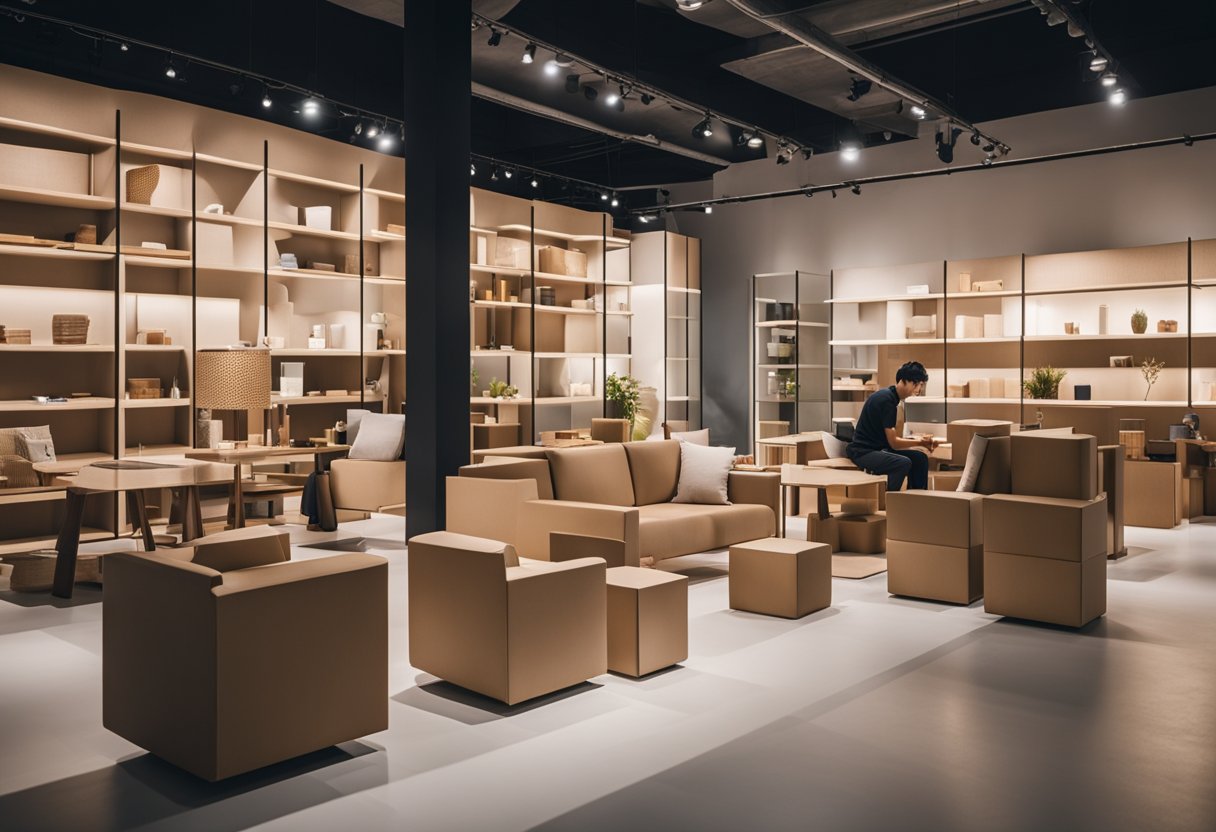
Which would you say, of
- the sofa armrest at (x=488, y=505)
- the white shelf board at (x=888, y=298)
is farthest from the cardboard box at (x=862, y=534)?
the white shelf board at (x=888, y=298)

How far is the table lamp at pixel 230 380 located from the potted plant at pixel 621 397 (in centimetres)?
652

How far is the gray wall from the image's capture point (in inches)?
373

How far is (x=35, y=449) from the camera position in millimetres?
6965

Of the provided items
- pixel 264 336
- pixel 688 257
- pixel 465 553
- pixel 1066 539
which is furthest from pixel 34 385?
pixel 688 257

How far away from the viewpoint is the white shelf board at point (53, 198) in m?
6.95

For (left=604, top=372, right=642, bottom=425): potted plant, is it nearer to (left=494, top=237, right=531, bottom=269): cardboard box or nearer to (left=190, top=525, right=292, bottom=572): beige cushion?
(left=494, top=237, right=531, bottom=269): cardboard box

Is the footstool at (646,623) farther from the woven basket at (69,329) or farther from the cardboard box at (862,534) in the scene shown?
the woven basket at (69,329)

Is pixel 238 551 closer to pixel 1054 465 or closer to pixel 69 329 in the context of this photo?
pixel 1054 465

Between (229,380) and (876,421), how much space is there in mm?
4349

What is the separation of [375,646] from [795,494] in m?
5.86

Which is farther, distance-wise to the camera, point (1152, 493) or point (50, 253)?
point (1152, 493)

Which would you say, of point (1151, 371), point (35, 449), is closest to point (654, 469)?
point (35, 449)

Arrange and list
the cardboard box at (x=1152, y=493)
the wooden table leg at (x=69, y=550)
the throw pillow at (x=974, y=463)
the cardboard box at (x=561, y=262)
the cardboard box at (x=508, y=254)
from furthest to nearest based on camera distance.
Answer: the cardboard box at (x=561, y=262)
the cardboard box at (x=508, y=254)
the cardboard box at (x=1152, y=493)
the wooden table leg at (x=69, y=550)
the throw pillow at (x=974, y=463)

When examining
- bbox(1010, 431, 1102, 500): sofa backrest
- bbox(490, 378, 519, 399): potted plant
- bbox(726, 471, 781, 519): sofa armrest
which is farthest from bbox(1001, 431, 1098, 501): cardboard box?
bbox(490, 378, 519, 399): potted plant
